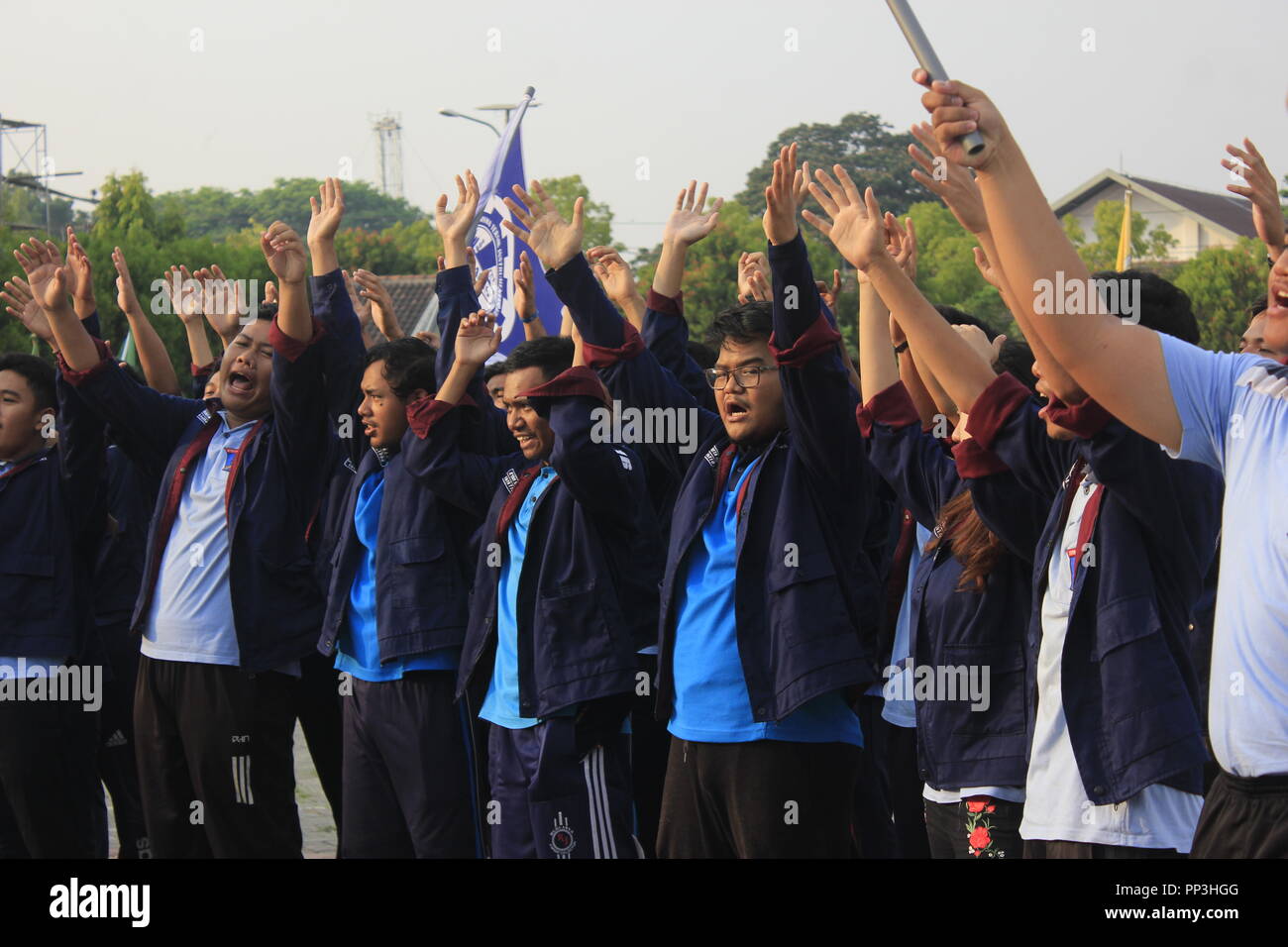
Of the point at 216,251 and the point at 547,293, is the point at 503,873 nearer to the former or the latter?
the point at 547,293

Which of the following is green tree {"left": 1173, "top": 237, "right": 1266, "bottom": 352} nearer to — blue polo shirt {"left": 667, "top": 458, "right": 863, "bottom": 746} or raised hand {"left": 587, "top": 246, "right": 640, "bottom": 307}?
raised hand {"left": 587, "top": 246, "right": 640, "bottom": 307}

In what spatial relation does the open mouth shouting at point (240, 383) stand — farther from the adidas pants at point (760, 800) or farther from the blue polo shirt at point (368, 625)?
the adidas pants at point (760, 800)

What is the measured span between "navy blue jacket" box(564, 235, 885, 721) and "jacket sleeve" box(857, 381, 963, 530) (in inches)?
2.7

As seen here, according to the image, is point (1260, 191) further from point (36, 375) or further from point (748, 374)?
point (36, 375)

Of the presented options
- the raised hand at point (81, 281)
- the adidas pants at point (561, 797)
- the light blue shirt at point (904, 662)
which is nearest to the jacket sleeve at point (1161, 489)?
the light blue shirt at point (904, 662)

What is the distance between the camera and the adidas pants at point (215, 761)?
17.4 ft

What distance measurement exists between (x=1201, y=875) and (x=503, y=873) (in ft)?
4.74

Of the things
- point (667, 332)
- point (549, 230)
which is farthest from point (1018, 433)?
point (667, 332)

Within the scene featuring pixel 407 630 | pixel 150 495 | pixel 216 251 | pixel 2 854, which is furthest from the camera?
pixel 216 251

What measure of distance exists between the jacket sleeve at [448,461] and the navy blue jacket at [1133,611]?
231 centimetres

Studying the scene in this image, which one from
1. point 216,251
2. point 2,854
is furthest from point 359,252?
point 2,854

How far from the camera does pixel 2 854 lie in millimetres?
5969

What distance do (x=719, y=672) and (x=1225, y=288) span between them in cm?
2908

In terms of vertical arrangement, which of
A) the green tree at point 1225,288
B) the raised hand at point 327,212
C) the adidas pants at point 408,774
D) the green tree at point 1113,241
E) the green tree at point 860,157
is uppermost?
the green tree at point 860,157
